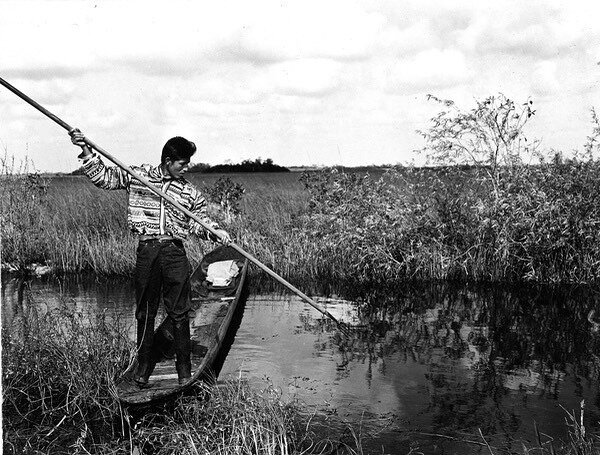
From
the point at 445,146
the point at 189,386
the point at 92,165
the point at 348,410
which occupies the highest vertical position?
the point at 445,146

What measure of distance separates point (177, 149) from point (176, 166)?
5.3 inches

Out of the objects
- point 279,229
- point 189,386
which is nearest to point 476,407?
point 189,386

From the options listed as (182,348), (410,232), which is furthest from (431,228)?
(182,348)

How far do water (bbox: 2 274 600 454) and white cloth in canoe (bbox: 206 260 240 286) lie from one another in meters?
0.65

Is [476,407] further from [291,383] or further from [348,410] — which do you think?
[291,383]

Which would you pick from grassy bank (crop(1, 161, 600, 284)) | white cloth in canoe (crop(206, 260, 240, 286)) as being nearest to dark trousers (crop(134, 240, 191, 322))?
white cloth in canoe (crop(206, 260, 240, 286))

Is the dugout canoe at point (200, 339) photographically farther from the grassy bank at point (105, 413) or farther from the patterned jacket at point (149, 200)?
the patterned jacket at point (149, 200)

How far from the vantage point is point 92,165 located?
4.78 m

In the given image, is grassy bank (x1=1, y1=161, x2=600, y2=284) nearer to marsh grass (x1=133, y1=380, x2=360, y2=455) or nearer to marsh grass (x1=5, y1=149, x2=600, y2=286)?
marsh grass (x1=5, y1=149, x2=600, y2=286)

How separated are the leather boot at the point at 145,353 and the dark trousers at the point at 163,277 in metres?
0.10

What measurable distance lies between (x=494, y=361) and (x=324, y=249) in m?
5.17

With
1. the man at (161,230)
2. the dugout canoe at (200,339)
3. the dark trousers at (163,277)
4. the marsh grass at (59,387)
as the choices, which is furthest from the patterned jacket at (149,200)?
the marsh grass at (59,387)

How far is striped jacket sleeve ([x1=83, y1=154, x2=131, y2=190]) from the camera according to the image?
478 cm

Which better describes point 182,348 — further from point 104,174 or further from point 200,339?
point 200,339
